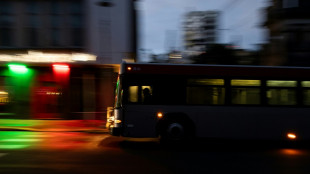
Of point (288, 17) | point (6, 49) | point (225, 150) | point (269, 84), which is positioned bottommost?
point (225, 150)

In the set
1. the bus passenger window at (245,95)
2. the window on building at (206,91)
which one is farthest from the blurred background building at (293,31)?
the window on building at (206,91)

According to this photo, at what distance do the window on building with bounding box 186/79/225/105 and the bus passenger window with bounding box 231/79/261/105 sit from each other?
1.19 ft

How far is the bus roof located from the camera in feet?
33.7

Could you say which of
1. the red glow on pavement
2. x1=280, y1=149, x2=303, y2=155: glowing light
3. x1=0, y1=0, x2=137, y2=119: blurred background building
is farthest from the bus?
the red glow on pavement

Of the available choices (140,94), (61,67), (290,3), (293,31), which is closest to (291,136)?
(140,94)

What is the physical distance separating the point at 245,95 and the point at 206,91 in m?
1.31

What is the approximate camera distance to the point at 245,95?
10.3 m

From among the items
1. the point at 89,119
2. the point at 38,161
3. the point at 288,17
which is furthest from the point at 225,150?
the point at 288,17

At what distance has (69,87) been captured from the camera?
19.3 m

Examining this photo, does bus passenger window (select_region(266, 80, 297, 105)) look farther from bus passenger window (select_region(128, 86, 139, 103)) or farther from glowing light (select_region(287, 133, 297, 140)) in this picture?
bus passenger window (select_region(128, 86, 139, 103))

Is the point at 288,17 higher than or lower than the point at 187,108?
higher

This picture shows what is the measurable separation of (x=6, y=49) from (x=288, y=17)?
701 inches

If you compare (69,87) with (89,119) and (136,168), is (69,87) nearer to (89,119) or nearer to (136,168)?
(89,119)

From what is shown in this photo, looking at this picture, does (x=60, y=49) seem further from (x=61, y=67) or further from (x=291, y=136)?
(x=291, y=136)
